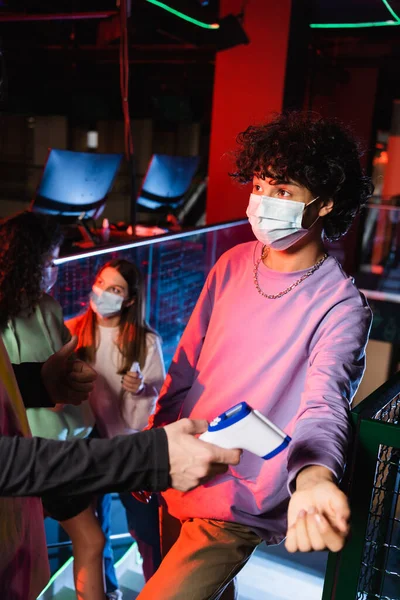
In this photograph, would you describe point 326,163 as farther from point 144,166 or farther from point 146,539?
point 144,166

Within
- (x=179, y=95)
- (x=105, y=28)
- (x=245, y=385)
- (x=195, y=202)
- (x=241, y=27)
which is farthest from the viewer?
(x=179, y=95)

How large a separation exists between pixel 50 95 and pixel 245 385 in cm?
1026

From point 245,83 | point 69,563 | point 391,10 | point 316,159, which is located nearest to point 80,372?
point 316,159

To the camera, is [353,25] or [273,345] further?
[353,25]

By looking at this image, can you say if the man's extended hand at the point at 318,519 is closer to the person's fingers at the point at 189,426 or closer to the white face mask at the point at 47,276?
the person's fingers at the point at 189,426

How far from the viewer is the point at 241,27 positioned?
14.4ft

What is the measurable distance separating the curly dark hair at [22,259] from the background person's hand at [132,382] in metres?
0.52

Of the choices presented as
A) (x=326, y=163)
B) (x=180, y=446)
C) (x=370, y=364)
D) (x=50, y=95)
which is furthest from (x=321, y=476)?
(x=50, y=95)

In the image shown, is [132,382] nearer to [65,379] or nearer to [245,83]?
[65,379]

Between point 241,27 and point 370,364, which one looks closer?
point 241,27

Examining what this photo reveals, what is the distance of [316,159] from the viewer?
1.44 metres

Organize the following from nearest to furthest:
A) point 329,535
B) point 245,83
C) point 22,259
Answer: point 329,535 < point 22,259 < point 245,83

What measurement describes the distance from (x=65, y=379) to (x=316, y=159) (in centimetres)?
90

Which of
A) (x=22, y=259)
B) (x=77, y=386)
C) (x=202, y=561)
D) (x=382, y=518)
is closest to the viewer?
(x=202, y=561)
